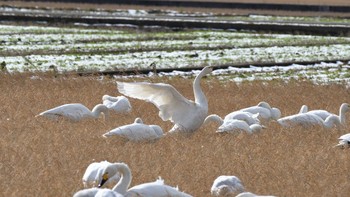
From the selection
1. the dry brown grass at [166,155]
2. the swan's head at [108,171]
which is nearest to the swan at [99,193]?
the swan's head at [108,171]

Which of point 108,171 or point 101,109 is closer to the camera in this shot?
point 108,171

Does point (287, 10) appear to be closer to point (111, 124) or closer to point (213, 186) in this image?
point (111, 124)

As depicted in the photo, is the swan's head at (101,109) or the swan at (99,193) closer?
the swan at (99,193)

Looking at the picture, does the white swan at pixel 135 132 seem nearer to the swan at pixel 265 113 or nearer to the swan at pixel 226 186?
the swan at pixel 226 186

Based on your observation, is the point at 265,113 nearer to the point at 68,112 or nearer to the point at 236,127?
the point at 236,127

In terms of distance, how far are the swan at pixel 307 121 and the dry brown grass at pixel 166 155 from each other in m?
0.14

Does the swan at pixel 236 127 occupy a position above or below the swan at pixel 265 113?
above

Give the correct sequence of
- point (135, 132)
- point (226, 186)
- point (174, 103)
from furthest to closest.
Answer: point (174, 103) < point (135, 132) < point (226, 186)

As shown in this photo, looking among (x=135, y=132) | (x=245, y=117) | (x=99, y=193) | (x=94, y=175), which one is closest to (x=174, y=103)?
(x=245, y=117)

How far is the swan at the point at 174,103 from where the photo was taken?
984 centimetres

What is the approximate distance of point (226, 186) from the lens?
653cm

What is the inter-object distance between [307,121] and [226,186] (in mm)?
4080

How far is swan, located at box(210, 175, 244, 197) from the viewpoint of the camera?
6523mm

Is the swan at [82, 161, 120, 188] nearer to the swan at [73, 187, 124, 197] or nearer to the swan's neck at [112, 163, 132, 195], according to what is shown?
the swan's neck at [112, 163, 132, 195]
